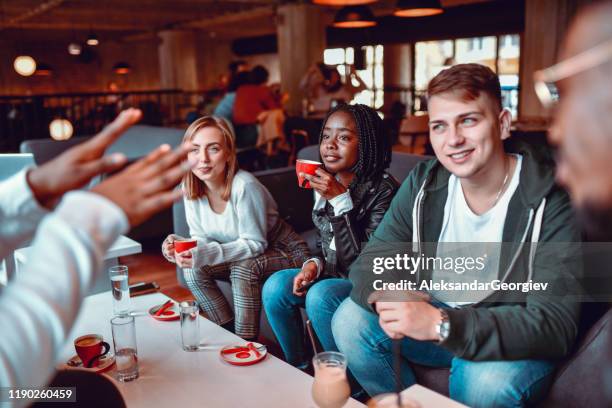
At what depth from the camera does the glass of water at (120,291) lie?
6.36 feet

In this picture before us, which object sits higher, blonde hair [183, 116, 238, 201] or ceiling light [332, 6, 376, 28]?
ceiling light [332, 6, 376, 28]

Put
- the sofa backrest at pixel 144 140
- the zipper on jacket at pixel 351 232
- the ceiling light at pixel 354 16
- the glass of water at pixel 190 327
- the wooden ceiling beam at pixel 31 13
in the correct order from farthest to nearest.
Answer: the wooden ceiling beam at pixel 31 13
the ceiling light at pixel 354 16
the sofa backrest at pixel 144 140
the zipper on jacket at pixel 351 232
the glass of water at pixel 190 327

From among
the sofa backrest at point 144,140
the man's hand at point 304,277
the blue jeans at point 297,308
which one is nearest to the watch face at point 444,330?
the blue jeans at point 297,308

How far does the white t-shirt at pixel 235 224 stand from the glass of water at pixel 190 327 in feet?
1.96

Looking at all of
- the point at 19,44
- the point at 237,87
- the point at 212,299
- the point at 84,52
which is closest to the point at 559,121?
the point at 212,299

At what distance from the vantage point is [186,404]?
1388 mm

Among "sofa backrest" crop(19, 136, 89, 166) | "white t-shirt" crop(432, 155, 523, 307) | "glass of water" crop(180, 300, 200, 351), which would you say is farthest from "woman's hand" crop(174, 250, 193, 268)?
"sofa backrest" crop(19, 136, 89, 166)

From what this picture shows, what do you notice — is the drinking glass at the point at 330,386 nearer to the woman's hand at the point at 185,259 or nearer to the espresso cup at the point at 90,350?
the espresso cup at the point at 90,350

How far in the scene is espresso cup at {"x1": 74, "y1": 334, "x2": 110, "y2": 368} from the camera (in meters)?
1.59

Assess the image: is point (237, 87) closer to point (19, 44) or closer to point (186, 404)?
point (186, 404)

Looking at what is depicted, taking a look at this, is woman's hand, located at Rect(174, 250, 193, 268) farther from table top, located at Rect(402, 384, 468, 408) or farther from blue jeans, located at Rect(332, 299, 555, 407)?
table top, located at Rect(402, 384, 468, 408)

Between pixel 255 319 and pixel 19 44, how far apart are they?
58.5 ft

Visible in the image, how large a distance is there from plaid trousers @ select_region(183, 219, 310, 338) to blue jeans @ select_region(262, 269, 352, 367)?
102mm

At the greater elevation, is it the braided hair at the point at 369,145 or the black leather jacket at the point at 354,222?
the braided hair at the point at 369,145
